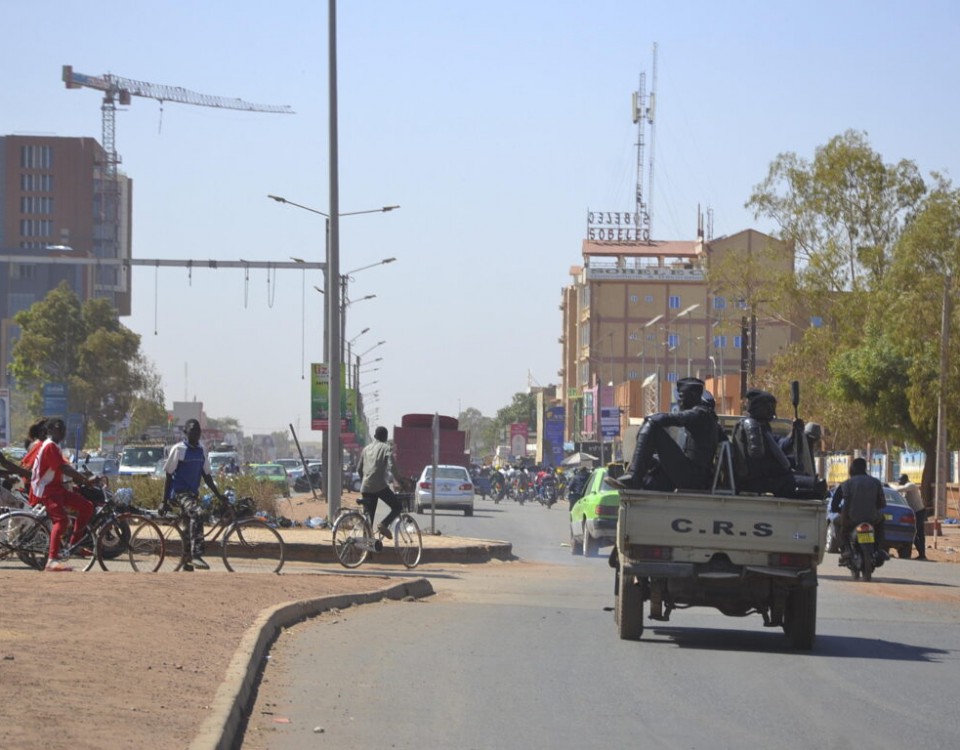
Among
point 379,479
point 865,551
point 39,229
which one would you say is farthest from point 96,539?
point 39,229

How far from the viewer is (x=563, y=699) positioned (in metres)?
9.88

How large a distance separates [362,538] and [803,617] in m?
9.22

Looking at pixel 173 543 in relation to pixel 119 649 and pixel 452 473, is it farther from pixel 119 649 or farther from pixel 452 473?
pixel 452 473

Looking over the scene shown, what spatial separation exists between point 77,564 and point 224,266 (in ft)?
96.0

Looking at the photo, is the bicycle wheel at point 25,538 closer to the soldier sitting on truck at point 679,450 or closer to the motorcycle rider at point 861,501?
the soldier sitting on truck at point 679,450

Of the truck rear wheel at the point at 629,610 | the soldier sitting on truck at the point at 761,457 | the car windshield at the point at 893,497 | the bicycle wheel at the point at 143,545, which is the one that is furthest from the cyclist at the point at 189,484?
the car windshield at the point at 893,497

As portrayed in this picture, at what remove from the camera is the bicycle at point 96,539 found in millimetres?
18031

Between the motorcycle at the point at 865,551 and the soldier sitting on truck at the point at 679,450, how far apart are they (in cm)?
1026

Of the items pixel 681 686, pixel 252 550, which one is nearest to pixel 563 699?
pixel 681 686

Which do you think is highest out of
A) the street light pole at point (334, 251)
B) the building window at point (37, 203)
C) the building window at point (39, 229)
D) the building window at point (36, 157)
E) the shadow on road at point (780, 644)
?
the building window at point (36, 157)

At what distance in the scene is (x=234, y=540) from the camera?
2145 centimetres

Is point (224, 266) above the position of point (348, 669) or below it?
above

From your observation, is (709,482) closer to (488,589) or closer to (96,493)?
(488,589)

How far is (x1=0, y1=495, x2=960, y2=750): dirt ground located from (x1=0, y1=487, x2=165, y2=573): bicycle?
1.99ft
